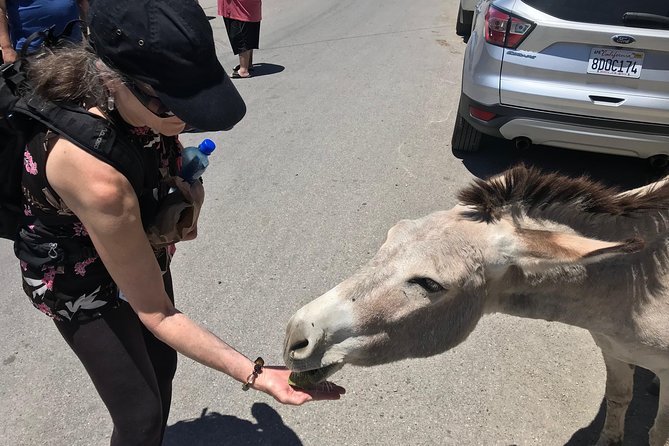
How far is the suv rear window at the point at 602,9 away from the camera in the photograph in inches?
167

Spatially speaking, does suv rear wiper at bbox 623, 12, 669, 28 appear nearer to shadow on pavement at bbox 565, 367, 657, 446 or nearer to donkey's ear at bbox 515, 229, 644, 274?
shadow on pavement at bbox 565, 367, 657, 446

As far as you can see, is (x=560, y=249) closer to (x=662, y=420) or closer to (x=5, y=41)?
(x=662, y=420)

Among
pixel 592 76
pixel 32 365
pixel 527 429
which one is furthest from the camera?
pixel 592 76

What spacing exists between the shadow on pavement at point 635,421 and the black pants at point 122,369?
224 centimetres

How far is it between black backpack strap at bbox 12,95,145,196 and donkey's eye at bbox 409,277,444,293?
42.7 inches

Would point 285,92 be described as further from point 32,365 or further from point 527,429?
point 527,429

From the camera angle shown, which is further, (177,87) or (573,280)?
(573,280)

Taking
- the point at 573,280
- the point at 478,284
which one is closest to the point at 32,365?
the point at 478,284

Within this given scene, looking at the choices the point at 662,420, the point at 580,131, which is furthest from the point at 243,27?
the point at 662,420

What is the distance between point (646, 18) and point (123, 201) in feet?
14.6

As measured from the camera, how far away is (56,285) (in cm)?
191

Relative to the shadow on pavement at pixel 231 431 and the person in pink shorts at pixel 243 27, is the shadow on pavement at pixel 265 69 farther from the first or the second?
the shadow on pavement at pixel 231 431

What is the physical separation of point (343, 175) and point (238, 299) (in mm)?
2188

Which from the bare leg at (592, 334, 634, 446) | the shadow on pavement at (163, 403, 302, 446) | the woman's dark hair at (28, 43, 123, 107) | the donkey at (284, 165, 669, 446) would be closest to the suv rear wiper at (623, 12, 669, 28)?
the donkey at (284, 165, 669, 446)
